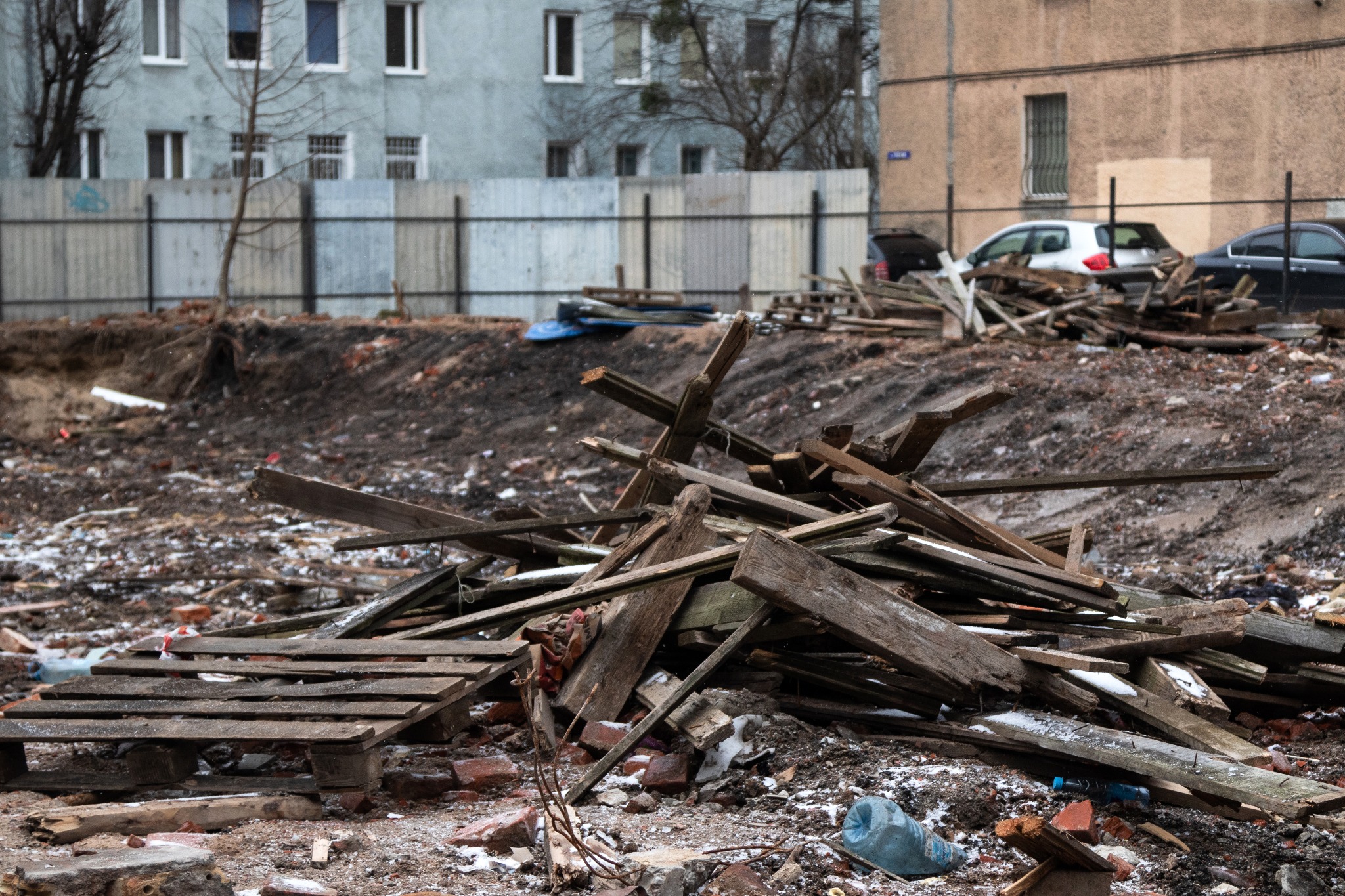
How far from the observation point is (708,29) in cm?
3209

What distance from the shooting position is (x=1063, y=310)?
14.1m

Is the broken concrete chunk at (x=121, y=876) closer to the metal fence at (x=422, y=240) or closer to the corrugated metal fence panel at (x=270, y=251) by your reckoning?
the metal fence at (x=422, y=240)

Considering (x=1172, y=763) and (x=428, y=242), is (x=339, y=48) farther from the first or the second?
(x=1172, y=763)

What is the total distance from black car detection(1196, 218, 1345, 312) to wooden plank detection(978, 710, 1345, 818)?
13.1 m

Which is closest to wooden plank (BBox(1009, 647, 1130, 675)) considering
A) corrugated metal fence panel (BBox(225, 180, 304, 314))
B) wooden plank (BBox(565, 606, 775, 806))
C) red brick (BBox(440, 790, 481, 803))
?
wooden plank (BBox(565, 606, 775, 806))

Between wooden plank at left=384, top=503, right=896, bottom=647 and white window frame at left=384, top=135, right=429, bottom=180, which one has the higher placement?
white window frame at left=384, top=135, right=429, bottom=180

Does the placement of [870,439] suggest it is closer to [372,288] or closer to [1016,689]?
[1016,689]

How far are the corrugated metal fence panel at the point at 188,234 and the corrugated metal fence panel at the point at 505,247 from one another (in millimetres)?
3911

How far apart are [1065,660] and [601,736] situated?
1.70 metres

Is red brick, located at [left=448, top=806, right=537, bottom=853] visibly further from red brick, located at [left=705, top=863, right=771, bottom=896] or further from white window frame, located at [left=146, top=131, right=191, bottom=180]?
white window frame, located at [left=146, top=131, right=191, bottom=180]

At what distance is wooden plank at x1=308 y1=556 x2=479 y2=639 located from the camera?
5.88 meters

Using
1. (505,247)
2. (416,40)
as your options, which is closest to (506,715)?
(505,247)

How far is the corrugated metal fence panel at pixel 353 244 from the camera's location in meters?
21.8

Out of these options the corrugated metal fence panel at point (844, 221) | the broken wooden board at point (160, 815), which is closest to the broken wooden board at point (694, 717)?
the broken wooden board at point (160, 815)
